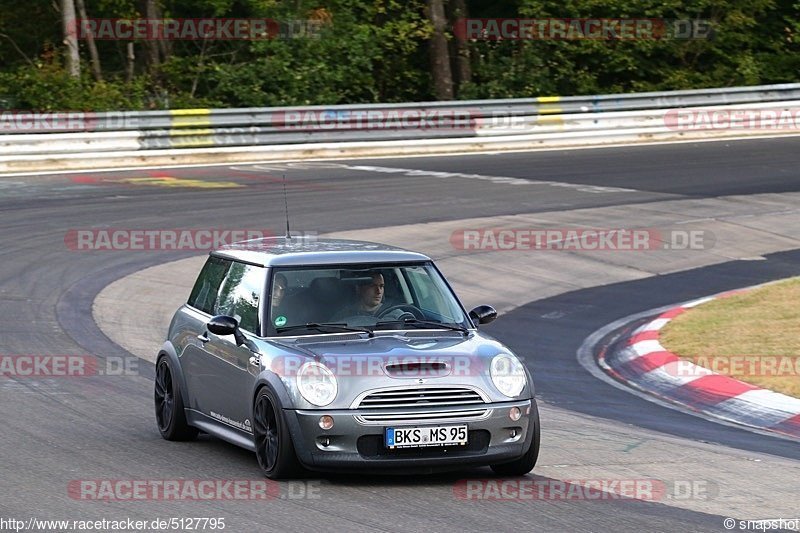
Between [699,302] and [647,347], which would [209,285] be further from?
[699,302]

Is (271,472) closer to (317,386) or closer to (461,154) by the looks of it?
(317,386)

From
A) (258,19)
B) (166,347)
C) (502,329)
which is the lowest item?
(502,329)

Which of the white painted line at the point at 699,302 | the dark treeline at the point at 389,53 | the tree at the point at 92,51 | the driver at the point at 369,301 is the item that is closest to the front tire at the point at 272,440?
the driver at the point at 369,301

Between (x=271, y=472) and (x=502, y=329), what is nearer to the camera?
(x=271, y=472)

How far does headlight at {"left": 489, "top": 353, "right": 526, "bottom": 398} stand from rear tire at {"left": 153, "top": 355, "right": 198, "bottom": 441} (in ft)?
7.90

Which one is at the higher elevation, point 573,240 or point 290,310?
point 290,310

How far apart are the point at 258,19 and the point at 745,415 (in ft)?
81.3

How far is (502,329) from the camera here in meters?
14.0

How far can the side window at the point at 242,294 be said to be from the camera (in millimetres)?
8602

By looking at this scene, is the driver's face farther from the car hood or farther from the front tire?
the front tire

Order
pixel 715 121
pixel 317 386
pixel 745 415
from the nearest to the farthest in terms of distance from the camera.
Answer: pixel 317 386 → pixel 745 415 → pixel 715 121

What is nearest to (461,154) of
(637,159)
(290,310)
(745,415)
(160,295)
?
(637,159)

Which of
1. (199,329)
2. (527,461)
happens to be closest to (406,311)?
(527,461)

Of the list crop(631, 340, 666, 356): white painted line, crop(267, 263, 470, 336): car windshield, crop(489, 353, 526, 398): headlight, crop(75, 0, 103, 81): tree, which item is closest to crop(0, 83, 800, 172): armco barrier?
crop(75, 0, 103, 81): tree
